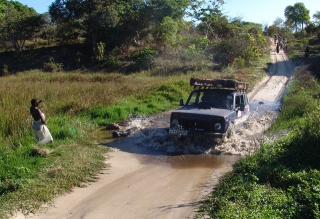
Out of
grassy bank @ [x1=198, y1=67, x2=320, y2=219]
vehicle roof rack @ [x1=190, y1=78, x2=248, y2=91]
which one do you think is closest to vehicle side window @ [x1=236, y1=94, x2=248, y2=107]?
vehicle roof rack @ [x1=190, y1=78, x2=248, y2=91]

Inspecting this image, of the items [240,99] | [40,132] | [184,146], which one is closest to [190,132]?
[184,146]

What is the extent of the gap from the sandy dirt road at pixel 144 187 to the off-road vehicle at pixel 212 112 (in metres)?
0.72

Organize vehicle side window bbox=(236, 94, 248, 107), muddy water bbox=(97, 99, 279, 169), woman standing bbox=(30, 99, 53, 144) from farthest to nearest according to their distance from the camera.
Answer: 1. vehicle side window bbox=(236, 94, 248, 107)
2. muddy water bbox=(97, 99, 279, 169)
3. woman standing bbox=(30, 99, 53, 144)

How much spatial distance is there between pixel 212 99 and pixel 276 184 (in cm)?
503

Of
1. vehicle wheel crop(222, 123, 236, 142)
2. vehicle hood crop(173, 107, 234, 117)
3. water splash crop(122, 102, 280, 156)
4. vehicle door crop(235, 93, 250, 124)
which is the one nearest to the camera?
vehicle hood crop(173, 107, 234, 117)

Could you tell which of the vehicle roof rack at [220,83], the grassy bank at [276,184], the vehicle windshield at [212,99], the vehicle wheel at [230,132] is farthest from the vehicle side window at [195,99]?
the grassy bank at [276,184]

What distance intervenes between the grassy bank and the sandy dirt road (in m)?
0.58

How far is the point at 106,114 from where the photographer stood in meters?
14.8

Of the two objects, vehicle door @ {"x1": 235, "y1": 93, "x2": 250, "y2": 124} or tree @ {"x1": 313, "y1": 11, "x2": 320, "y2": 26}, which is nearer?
vehicle door @ {"x1": 235, "y1": 93, "x2": 250, "y2": 124}

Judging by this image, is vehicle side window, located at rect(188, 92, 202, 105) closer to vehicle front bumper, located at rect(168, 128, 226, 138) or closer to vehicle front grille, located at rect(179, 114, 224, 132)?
vehicle front grille, located at rect(179, 114, 224, 132)

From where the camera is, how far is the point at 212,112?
9.90m

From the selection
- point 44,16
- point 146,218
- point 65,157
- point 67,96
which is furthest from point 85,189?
point 44,16

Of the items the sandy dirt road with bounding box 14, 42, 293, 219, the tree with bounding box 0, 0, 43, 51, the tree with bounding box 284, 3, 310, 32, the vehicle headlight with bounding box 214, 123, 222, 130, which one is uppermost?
the tree with bounding box 284, 3, 310, 32

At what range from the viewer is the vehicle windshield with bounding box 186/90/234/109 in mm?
10688
